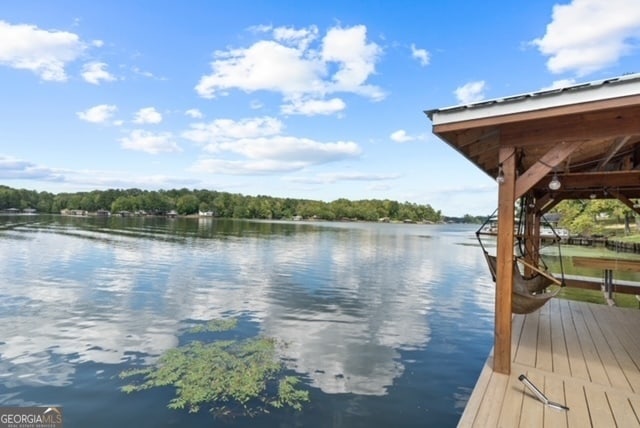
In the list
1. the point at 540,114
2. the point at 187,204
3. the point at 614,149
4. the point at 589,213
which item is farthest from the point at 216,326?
the point at 187,204

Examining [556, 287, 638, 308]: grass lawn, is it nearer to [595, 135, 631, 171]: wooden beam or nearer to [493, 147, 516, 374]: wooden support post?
[595, 135, 631, 171]: wooden beam

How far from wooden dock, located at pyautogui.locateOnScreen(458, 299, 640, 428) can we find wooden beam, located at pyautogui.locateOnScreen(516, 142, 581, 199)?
5.70 feet

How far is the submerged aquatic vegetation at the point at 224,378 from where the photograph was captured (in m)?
3.79

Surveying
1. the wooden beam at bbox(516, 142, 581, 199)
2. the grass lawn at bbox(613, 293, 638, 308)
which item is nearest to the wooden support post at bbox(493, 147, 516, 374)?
the wooden beam at bbox(516, 142, 581, 199)

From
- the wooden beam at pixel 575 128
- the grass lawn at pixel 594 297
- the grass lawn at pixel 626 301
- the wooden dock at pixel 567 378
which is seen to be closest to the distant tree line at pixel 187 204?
the grass lawn at pixel 594 297

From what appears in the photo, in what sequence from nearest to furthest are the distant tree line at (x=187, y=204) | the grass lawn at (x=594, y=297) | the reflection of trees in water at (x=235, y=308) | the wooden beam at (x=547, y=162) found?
the wooden beam at (x=547, y=162)
the reflection of trees in water at (x=235, y=308)
the grass lawn at (x=594, y=297)
the distant tree line at (x=187, y=204)

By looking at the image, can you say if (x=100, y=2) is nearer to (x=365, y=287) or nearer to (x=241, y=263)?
(x=241, y=263)

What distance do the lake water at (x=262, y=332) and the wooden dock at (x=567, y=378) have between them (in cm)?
87

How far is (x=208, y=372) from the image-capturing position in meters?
4.50

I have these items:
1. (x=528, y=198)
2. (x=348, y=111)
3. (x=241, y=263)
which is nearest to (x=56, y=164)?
(x=348, y=111)

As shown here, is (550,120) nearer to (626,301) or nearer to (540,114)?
(540,114)

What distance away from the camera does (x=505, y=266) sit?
134 inches

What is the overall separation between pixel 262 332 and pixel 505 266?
4.36 m

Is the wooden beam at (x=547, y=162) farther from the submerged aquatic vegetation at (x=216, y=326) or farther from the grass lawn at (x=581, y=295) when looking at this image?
the grass lawn at (x=581, y=295)
